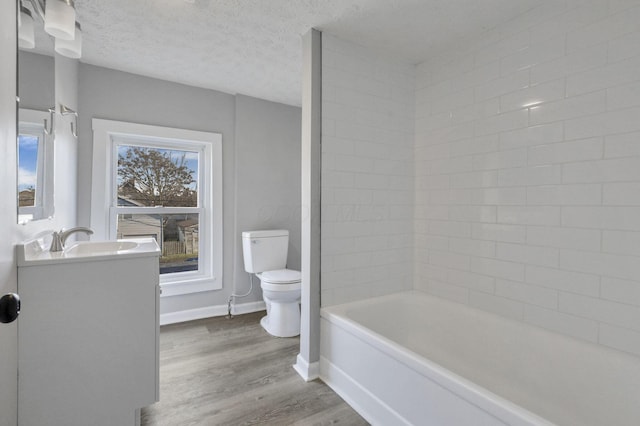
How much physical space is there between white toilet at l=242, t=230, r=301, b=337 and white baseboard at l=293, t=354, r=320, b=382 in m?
0.57

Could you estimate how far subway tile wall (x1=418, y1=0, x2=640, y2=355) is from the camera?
1498 millimetres

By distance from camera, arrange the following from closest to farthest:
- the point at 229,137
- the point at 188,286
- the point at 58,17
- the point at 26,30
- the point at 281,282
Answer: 1. the point at 26,30
2. the point at 58,17
3. the point at 281,282
4. the point at 188,286
5. the point at 229,137

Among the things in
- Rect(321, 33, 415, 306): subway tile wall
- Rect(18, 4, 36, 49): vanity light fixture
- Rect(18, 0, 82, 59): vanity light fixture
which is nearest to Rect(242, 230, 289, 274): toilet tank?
Rect(321, 33, 415, 306): subway tile wall

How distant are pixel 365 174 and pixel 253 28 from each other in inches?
49.3

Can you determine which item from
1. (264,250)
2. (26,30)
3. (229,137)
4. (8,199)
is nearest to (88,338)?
(8,199)

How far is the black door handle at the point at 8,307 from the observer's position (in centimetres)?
71

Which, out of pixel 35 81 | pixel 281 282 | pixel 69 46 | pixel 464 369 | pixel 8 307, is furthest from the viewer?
pixel 281 282

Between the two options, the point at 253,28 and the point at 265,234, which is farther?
the point at 265,234

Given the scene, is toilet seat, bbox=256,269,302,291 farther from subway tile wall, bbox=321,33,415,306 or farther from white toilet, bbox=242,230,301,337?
subway tile wall, bbox=321,33,415,306

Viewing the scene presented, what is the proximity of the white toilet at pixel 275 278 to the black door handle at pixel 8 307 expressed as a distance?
6.58 ft

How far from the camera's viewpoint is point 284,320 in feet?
8.93

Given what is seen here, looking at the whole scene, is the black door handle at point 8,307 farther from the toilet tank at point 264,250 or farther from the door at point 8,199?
the toilet tank at point 264,250

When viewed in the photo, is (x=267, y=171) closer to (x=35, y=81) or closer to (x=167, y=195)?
(x=167, y=195)

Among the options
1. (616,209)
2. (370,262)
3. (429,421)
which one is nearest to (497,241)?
(616,209)
